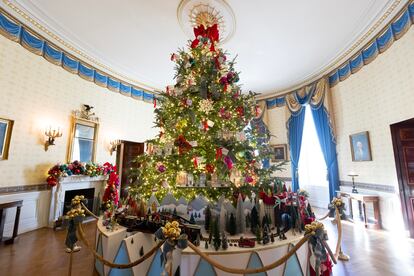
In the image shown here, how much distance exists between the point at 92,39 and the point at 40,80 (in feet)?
5.13

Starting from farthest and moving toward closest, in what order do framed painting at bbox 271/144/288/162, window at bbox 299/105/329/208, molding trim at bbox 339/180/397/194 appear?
framed painting at bbox 271/144/288/162
window at bbox 299/105/329/208
molding trim at bbox 339/180/397/194

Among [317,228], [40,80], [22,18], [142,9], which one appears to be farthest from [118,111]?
[317,228]

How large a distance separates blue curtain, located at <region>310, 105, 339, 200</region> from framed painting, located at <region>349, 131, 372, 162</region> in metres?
0.65

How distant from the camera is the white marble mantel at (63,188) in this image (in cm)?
448

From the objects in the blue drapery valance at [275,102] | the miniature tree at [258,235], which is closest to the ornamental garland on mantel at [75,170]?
the miniature tree at [258,235]

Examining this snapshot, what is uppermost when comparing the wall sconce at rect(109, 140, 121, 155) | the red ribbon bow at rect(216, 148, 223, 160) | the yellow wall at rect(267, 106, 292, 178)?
the yellow wall at rect(267, 106, 292, 178)

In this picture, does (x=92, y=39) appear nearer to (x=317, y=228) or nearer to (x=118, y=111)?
(x=118, y=111)

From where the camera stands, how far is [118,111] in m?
6.55

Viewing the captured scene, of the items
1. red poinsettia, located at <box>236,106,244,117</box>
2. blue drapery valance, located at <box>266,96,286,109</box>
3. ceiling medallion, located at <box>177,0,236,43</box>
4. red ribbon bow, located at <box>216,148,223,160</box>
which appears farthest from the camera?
blue drapery valance, located at <box>266,96,286,109</box>

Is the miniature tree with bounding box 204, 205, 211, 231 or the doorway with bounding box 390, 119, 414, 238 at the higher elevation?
the doorway with bounding box 390, 119, 414, 238

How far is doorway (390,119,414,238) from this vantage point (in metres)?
3.81

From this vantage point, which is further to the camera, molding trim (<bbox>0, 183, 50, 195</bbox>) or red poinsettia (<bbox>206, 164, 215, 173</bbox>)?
molding trim (<bbox>0, 183, 50, 195</bbox>)

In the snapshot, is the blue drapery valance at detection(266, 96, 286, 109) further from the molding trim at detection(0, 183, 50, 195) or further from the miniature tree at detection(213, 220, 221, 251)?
the molding trim at detection(0, 183, 50, 195)

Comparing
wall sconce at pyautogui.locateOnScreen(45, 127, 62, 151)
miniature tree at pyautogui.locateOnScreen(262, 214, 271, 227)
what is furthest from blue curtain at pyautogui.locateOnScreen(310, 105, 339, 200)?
wall sconce at pyautogui.locateOnScreen(45, 127, 62, 151)
